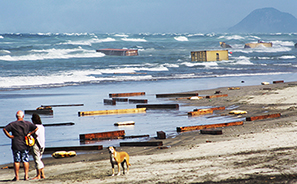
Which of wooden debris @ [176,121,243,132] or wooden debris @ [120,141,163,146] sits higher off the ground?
wooden debris @ [176,121,243,132]

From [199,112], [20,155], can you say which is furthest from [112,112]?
[20,155]

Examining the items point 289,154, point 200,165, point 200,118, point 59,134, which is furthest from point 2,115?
point 289,154

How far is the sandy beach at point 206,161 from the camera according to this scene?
18.1 feet

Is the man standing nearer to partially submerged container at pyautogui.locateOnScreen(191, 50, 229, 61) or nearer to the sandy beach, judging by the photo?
the sandy beach

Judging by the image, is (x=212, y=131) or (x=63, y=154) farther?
(x=212, y=131)

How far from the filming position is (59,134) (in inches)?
412

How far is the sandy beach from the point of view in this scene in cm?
551

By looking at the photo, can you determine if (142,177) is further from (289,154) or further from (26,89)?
(26,89)

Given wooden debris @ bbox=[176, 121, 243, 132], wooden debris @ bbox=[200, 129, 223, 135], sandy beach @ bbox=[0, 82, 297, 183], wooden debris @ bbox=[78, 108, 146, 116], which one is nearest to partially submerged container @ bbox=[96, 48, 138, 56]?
wooden debris @ bbox=[78, 108, 146, 116]

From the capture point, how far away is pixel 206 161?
6.47 metres

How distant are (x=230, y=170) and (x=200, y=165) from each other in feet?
2.11

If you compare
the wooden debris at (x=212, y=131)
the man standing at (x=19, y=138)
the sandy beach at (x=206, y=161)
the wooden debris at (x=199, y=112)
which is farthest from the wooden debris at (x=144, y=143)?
the wooden debris at (x=199, y=112)

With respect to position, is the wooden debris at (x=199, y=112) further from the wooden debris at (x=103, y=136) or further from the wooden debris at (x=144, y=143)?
the wooden debris at (x=144, y=143)

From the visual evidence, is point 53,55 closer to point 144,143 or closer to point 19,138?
point 144,143
